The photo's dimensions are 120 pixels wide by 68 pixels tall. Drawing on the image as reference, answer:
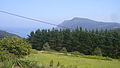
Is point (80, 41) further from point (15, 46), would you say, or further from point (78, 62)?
point (15, 46)

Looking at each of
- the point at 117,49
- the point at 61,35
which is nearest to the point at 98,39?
the point at 117,49

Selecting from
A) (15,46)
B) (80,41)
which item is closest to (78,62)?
(15,46)

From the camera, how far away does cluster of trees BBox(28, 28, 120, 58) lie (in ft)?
134

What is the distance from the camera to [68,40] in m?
45.5

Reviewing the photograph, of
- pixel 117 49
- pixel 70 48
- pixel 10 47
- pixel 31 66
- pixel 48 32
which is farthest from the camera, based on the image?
pixel 48 32

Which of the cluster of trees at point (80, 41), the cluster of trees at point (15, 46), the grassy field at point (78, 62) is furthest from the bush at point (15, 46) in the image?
the cluster of trees at point (80, 41)

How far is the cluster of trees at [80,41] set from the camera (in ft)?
134

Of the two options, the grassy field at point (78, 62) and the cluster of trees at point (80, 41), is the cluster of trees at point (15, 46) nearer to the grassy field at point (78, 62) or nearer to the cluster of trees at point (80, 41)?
the grassy field at point (78, 62)

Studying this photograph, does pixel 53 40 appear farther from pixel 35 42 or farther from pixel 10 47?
pixel 10 47

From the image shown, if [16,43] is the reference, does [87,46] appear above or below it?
below

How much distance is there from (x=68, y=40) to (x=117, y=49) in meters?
11.2


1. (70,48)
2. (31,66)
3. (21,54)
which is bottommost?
(70,48)

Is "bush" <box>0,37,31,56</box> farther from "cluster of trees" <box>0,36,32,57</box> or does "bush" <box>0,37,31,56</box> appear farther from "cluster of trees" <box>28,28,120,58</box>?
"cluster of trees" <box>28,28,120,58</box>

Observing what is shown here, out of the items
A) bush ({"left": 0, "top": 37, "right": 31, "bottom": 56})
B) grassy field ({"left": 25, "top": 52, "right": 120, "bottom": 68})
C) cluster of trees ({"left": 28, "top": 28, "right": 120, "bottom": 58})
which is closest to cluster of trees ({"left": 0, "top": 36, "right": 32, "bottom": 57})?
bush ({"left": 0, "top": 37, "right": 31, "bottom": 56})
